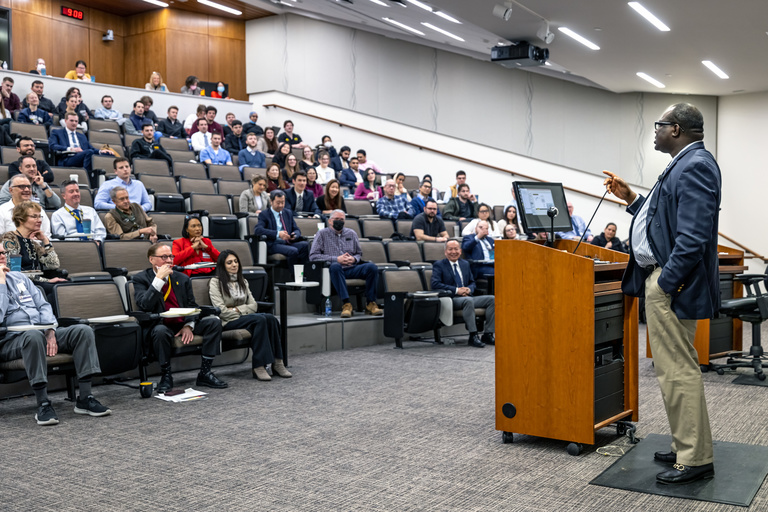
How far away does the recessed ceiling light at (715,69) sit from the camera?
29.3ft

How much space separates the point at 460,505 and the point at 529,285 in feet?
3.57

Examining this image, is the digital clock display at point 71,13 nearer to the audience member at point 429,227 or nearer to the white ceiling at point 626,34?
the white ceiling at point 626,34

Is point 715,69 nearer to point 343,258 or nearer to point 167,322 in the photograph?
point 343,258

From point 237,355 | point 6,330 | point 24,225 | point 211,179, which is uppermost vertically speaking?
point 211,179

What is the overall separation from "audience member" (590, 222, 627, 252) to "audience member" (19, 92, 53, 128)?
A: 7.02 metres

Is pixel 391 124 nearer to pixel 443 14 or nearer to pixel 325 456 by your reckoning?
pixel 443 14

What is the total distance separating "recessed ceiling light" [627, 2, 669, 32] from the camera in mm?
6811

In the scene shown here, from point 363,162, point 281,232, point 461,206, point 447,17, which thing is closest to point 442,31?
point 447,17

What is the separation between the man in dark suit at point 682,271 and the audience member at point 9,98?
28.1 ft

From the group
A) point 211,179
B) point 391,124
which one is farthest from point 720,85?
point 211,179

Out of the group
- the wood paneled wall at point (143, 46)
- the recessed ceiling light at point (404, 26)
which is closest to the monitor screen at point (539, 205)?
the recessed ceiling light at point (404, 26)

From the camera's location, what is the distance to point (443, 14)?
9.13 m

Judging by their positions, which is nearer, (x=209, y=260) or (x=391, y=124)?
(x=209, y=260)

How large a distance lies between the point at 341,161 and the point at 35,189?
5.44 meters
